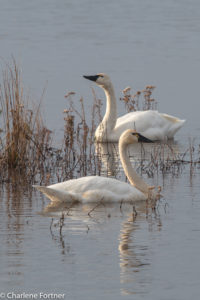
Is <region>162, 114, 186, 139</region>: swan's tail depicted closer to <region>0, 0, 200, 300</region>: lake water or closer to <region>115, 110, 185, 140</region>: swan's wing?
<region>115, 110, 185, 140</region>: swan's wing

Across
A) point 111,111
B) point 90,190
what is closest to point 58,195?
point 90,190

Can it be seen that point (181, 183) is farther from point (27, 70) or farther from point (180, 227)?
point (27, 70)

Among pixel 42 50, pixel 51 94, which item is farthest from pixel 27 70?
pixel 42 50

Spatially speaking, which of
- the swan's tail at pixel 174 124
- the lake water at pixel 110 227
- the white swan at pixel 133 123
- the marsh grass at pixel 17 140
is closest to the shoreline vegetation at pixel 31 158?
the marsh grass at pixel 17 140

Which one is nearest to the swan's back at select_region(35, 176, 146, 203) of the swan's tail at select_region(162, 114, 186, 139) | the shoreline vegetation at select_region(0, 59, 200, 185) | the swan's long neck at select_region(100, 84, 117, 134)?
the shoreline vegetation at select_region(0, 59, 200, 185)

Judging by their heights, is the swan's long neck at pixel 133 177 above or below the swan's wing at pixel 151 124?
below

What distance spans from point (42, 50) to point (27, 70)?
483cm

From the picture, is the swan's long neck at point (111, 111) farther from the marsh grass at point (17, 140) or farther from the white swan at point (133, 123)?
the marsh grass at point (17, 140)

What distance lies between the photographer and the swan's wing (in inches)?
676

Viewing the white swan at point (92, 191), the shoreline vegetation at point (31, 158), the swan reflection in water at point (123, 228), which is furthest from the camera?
the shoreline vegetation at point (31, 158)

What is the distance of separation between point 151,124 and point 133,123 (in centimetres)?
37

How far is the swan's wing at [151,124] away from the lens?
17172mm

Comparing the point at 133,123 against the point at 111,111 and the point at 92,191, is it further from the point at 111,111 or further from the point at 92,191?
the point at 92,191

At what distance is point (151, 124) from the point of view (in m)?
17.3
